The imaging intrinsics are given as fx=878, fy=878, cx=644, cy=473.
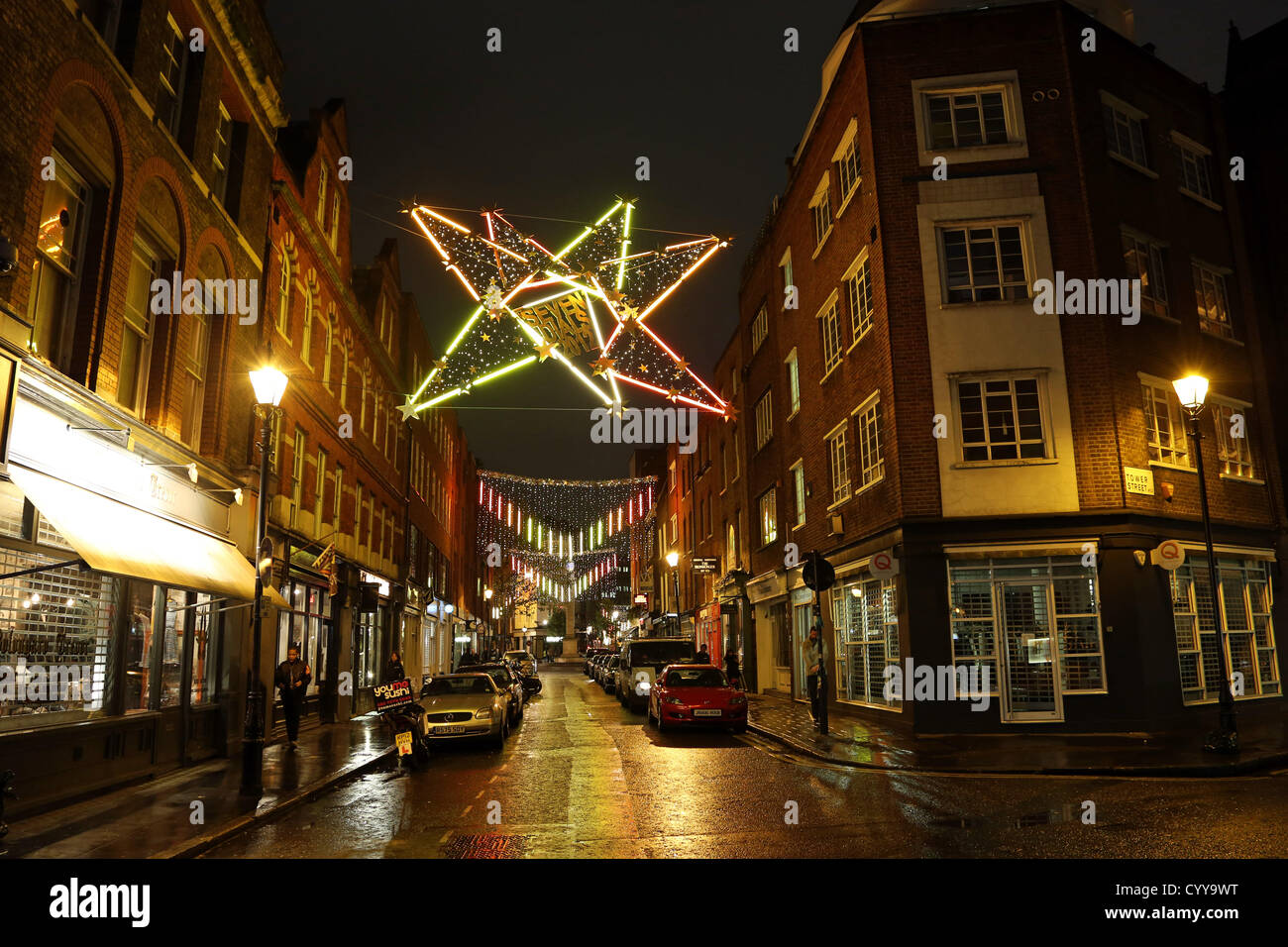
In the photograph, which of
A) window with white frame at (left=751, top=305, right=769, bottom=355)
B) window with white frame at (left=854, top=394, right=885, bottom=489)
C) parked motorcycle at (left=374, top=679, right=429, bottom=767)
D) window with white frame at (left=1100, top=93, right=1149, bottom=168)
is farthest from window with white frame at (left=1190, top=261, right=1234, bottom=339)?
parked motorcycle at (left=374, top=679, right=429, bottom=767)

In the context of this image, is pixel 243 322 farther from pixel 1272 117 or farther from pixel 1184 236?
pixel 1272 117

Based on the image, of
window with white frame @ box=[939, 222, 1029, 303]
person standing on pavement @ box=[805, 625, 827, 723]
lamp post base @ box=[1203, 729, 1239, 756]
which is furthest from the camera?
window with white frame @ box=[939, 222, 1029, 303]

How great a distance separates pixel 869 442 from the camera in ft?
66.1

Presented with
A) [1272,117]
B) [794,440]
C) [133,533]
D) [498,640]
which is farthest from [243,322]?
[498,640]

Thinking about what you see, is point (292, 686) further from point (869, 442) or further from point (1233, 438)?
point (1233, 438)

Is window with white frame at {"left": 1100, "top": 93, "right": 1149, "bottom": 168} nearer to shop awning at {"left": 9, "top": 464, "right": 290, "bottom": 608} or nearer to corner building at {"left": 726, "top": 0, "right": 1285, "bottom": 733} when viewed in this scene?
corner building at {"left": 726, "top": 0, "right": 1285, "bottom": 733}

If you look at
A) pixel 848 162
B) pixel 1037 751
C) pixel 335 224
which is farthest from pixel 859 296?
pixel 335 224

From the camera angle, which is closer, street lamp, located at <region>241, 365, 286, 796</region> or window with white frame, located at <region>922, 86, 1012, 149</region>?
street lamp, located at <region>241, 365, 286, 796</region>

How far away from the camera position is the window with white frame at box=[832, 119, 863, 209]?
2062cm

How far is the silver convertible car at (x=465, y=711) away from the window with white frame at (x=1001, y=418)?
1066 cm

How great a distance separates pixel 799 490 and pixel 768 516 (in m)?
3.61

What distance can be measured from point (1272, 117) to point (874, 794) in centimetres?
2180

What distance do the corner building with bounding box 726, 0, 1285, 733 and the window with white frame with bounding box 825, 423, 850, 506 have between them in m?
0.15
